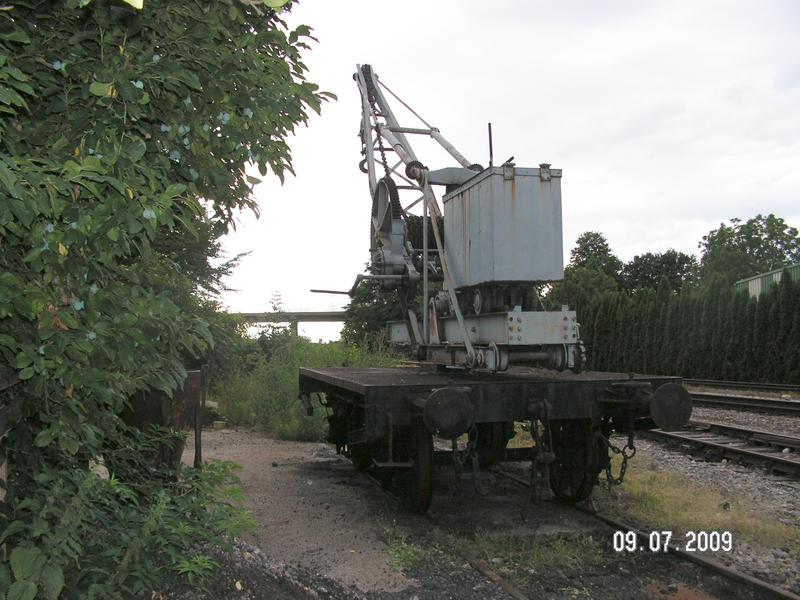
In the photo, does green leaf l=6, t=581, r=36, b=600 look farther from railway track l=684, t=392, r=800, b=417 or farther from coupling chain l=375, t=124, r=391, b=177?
railway track l=684, t=392, r=800, b=417

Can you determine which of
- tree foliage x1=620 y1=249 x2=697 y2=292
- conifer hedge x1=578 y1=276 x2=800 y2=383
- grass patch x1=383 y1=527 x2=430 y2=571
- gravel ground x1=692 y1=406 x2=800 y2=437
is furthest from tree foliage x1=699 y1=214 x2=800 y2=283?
grass patch x1=383 y1=527 x2=430 y2=571

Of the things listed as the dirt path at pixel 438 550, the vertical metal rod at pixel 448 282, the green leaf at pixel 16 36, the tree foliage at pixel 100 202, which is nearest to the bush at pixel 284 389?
the dirt path at pixel 438 550

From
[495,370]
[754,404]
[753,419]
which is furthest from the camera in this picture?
[754,404]

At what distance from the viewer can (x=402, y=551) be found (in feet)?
17.0

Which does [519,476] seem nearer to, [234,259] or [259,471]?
[259,471]

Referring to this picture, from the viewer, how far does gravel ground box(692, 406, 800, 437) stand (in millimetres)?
11945

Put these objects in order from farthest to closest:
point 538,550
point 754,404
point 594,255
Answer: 1. point 594,255
2. point 754,404
3. point 538,550

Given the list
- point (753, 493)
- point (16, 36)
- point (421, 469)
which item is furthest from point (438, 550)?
point (16, 36)

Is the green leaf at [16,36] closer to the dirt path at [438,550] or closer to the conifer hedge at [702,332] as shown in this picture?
the dirt path at [438,550]

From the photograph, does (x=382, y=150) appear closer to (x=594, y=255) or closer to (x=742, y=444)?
(x=742, y=444)

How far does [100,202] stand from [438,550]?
4.17 meters

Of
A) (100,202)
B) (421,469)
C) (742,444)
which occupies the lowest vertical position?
(742,444)

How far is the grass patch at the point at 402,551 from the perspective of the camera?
4.96 m

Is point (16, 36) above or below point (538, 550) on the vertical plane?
above
